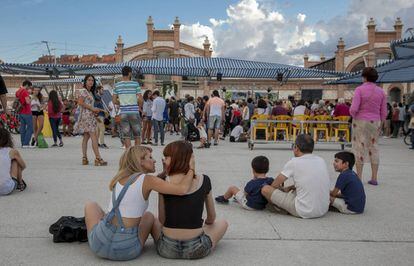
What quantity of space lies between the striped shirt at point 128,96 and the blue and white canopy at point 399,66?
22.4 ft

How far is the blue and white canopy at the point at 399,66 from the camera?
1218 cm

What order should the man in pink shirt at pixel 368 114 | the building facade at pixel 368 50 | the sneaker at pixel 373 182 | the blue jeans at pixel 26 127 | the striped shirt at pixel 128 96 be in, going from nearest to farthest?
the man in pink shirt at pixel 368 114 → the sneaker at pixel 373 182 → the striped shirt at pixel 128 96 → the blue jeans at pixel 26 127 → the building facade at pixel 368 50

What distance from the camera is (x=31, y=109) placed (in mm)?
12914

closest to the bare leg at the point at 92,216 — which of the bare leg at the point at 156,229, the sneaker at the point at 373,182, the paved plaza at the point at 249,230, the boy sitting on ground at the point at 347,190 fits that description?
the paved plaza at the point at 249,230

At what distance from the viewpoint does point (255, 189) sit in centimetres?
546

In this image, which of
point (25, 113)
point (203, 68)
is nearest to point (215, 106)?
point (25, 113)

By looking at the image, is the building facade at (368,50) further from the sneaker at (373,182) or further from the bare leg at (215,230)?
the bare leg at (215,230)

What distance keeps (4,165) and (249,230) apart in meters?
3.29

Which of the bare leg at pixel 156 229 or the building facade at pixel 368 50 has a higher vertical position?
the building facade at pixel 368 50

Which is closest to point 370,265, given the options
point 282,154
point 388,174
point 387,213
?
point 387,213

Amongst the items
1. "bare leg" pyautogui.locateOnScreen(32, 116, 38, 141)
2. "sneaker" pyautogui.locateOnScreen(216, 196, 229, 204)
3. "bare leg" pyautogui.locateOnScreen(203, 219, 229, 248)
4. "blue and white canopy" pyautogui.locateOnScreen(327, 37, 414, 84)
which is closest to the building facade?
"blue and white canopy" pyautogui.locateOnScreen(327, 37, 414, 84)

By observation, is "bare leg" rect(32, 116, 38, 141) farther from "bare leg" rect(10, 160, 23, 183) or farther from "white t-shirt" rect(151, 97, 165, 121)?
"bare leg" rect(10, 160, 23, 183)

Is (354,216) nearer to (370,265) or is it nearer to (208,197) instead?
(370,265)

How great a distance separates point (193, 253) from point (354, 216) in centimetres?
246
